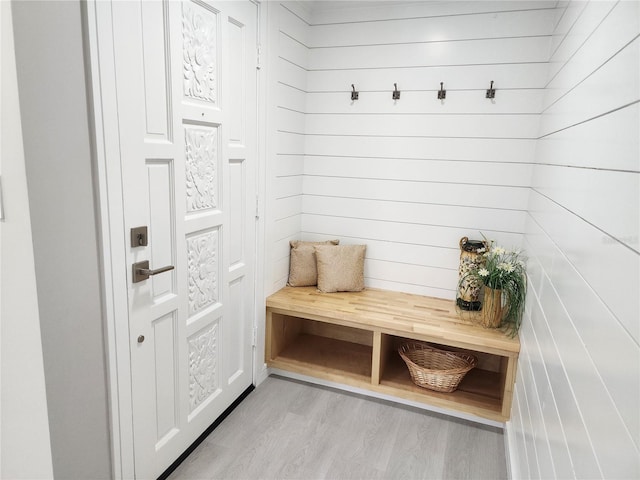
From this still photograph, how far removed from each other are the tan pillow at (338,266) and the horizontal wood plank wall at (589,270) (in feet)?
3.79

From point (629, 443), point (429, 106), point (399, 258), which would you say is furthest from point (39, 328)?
point (429, 106)

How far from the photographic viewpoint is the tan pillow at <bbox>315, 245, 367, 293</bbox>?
280 cm

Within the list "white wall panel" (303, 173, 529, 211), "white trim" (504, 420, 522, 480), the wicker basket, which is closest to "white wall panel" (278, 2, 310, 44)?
"white wall panel" (303, 173, 529, 211)

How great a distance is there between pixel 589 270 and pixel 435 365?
5.79ft

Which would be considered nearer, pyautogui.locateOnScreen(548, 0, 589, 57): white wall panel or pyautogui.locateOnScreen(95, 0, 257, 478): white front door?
pyautogui.locateOnScreen(95, 0, 257, 478): white front door

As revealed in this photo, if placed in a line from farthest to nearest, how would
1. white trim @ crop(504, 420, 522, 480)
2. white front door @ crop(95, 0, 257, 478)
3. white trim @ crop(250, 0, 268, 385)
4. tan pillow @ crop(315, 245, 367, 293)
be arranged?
tan pillow @ crop(315, 245, 367, 293)
white trim @ crop(250, 0, 268, 385)
white trim @ crop(504, 420, 522, 480)
white front door @ crop(95, 0, 257, 478)

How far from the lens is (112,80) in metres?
1.41

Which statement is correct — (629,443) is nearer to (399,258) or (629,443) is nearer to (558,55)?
(558,55)

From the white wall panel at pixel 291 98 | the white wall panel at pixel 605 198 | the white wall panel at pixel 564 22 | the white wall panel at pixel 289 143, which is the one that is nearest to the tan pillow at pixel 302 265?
the white wall panel at pixel 289 143

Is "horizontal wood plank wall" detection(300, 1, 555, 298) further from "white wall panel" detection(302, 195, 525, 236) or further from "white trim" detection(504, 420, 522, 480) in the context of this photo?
"white trim" detection(504, 420, 522, 480)

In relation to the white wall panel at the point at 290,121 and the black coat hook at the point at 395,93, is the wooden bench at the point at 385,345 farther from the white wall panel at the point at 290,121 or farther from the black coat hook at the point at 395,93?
the black coat hook at the point at 395,93

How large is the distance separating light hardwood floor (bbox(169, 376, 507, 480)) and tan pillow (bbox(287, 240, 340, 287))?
706 mm

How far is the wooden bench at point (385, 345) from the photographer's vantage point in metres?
2.35

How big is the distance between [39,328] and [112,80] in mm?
800
